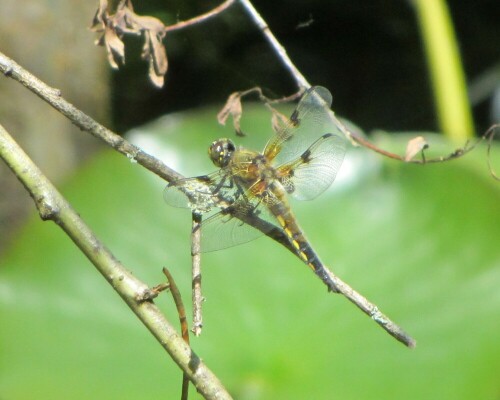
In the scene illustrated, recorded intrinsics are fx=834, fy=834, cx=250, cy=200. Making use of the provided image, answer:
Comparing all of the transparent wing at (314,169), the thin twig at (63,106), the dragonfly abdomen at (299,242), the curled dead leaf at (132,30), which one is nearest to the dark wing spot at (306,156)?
the transparent wing at (314,169)

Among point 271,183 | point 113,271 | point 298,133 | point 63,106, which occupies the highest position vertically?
point 298,133

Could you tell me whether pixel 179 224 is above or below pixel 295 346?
above

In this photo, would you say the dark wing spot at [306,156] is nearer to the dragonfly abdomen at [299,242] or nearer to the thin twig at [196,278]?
the dragonfly abdomen at [299,242]

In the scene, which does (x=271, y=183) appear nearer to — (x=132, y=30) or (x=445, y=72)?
(x=132, y=30)

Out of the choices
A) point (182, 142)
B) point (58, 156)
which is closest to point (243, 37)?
point (58, 156)

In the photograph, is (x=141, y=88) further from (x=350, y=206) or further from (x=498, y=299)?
(x=498, y=299)

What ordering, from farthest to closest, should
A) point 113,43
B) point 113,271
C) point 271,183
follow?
point 271,183, point 113,43, point 113,271

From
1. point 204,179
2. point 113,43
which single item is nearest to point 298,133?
point 204,179
